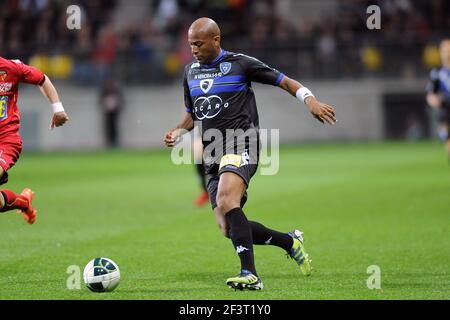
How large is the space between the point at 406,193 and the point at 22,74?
8852mm

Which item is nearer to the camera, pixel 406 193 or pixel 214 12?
pixel 406 193

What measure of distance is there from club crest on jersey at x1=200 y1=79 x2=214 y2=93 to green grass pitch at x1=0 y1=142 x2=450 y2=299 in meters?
1.73

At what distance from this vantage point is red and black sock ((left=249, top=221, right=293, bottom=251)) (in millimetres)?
8500

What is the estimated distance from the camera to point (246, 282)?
7609 mm

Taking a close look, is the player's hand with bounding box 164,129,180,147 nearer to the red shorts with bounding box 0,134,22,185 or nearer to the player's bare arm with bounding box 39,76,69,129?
the player's bare arm with bounding box 39,76,69,129

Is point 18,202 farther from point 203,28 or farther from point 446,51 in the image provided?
point 446,51

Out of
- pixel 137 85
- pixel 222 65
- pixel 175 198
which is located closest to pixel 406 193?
pixel 175 198

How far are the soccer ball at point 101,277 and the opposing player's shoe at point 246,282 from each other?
3.17 ft

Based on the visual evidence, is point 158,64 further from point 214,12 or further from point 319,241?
point 319,241

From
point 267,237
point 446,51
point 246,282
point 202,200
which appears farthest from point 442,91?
point 246,282

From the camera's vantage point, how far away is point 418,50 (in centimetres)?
2983

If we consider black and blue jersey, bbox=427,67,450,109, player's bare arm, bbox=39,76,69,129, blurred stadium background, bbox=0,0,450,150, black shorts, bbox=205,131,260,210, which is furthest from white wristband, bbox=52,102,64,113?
blurred stadium background, bbox=0,0,450,150

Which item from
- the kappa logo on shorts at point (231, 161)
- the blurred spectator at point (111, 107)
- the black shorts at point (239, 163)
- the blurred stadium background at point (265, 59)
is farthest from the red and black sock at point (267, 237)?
the blurred spectator at point (111, 107)

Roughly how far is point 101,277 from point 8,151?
85.7 inches
